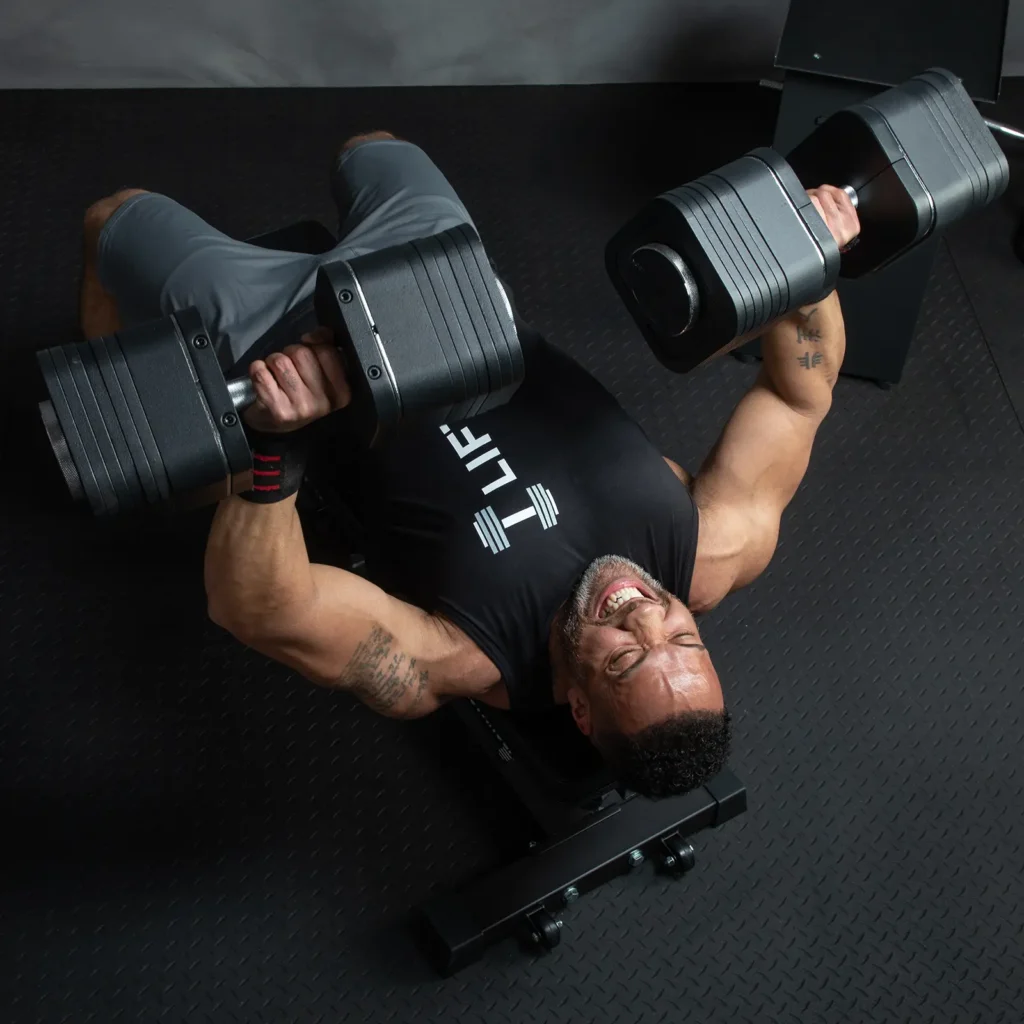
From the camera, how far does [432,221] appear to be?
1797 mm

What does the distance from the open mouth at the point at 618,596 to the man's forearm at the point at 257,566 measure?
362mm

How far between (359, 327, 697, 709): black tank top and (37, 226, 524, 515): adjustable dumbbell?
30 centimetres

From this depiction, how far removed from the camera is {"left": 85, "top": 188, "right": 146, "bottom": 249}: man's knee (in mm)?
1828

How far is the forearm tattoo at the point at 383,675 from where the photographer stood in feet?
4.92

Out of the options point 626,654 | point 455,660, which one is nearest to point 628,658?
point 626,654

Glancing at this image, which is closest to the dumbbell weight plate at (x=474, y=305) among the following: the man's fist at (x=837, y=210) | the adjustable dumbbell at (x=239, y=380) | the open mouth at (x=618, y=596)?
the adjustable dumbbell at (x=239, y=380)

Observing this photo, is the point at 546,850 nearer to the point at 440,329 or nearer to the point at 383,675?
the point at 383,675

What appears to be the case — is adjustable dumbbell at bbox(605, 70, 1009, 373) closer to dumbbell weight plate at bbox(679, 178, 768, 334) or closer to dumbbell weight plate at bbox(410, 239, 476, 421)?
dumbbell weight plate at bbox(679, 178, 768, 334)

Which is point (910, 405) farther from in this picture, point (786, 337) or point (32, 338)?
point (32, 338)

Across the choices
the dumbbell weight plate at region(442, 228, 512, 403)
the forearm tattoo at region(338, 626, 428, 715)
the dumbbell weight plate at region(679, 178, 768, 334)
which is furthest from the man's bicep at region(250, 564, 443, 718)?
the dumbbell weight plate at region(679, 178, 768, 334)

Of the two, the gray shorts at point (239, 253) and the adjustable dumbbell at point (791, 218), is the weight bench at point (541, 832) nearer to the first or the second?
the gray shorts at point (239, 253)

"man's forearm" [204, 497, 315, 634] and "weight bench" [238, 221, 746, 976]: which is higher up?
"man's forearm" [204, 497, 315, 634]

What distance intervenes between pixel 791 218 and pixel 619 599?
0.50 metres

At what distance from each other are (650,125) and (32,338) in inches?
54.8
